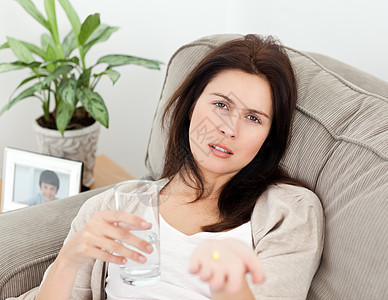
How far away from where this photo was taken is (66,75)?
1.77 metres

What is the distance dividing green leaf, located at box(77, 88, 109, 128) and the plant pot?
0.18m

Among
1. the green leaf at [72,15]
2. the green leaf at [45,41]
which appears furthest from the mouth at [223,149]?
the green leaf at [45,41]

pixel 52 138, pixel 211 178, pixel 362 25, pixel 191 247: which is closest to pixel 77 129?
pixel 52 138

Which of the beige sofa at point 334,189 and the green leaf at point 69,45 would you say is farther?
the green leaf at point 69,45

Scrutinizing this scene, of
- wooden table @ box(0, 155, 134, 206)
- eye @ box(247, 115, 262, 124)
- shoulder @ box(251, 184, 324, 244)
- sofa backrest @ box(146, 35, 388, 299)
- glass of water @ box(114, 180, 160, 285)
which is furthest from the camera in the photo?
wooden table @ box(0, 155, 134, 206)

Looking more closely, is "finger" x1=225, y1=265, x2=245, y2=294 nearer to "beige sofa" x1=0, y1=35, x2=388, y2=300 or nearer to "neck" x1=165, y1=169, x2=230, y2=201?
"beige sofa" x1=0, y1=35, x2=388, y2=300

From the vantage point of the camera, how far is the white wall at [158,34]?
1619mm

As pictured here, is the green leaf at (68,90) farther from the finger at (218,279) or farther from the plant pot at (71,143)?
the finger at (218,279)

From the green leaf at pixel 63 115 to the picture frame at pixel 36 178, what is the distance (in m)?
0.14

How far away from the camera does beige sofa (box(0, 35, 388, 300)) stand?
0.98m

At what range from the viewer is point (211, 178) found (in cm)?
132

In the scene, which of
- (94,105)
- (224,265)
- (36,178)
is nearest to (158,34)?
(94,105)

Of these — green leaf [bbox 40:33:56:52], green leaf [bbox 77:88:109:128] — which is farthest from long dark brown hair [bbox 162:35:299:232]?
green leaf [bbox 40:33:56:52]

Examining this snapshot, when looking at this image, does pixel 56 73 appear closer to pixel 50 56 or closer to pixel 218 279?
pixel 50 56
